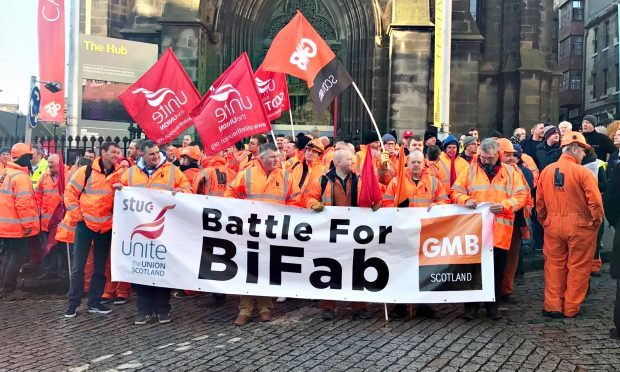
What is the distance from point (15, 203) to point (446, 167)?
239 inches

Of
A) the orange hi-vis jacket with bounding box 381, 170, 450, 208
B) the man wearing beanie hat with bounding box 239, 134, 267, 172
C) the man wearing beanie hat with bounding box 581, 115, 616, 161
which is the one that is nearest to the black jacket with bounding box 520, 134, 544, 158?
the man wearing beanie hat with bounding box 581, 115, 616, 161

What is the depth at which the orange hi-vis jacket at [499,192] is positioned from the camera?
6465 millimetres

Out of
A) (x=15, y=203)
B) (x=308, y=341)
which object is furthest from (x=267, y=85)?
(x=308, y=341)

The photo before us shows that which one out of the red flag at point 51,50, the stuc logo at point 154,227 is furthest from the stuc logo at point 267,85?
the red flag at point 51,50

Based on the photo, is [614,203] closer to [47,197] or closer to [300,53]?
[300,53]

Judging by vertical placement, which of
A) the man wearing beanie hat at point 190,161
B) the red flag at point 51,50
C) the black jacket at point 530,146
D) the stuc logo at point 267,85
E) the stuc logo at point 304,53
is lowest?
the man wearing beanie hat at point 190,161

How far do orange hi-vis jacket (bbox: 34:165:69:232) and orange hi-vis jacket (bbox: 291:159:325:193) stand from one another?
380cm

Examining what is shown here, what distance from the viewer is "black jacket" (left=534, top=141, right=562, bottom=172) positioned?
8.70 m

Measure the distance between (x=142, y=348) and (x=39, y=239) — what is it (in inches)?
187

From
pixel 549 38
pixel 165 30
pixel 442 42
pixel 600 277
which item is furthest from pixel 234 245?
pixel 549 38

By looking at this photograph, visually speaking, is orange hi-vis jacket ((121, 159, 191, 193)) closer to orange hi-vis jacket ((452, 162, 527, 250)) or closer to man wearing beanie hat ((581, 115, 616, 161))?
orange hi-vis jacket ((452, 162, 527, 250))

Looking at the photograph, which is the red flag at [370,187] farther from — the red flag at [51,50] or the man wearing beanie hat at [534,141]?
Answer: the red flag at [51,50]

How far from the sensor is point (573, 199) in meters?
6.42

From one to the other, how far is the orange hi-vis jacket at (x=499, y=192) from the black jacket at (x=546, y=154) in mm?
2368
